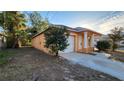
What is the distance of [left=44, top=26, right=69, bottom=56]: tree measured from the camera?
4.74 metres

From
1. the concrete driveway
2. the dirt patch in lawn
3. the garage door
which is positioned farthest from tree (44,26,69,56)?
the dirt patch in lawn

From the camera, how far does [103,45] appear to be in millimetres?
4473

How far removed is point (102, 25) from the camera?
3.97 m

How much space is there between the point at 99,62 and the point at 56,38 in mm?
1717

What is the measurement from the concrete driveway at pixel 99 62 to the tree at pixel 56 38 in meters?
0.31

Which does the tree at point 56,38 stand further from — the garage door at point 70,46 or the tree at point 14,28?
the tree at point 14,28

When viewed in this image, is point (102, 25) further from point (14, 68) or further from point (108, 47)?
point (14, 68)

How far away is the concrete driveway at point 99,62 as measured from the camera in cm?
357

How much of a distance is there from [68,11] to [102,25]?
112 centimetres

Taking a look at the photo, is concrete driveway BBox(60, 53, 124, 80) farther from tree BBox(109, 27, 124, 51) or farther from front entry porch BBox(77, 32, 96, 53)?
tree BBox(109, 27, 124, 51)

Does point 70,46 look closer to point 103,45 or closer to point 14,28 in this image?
point 103,45

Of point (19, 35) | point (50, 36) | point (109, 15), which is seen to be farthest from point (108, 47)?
point (19, 35)

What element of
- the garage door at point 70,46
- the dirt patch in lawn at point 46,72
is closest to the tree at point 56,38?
the garage door at point 70,46
